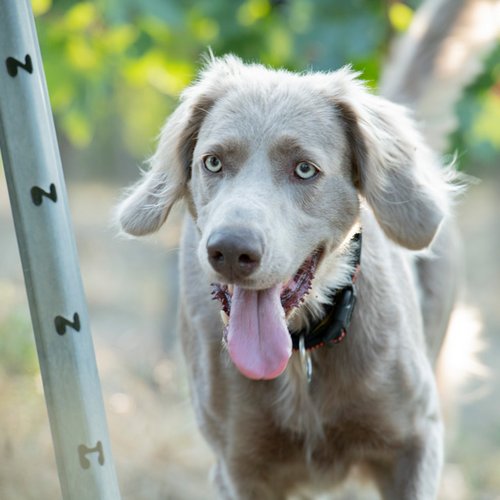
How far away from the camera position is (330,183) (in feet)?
10.3

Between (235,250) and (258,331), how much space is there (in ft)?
0.98

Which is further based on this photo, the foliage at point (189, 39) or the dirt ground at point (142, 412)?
the dirt ground at point (142, 412)

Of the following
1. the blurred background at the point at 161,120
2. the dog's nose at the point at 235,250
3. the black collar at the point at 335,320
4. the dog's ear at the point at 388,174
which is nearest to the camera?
the dog's nose at the point at 235,250

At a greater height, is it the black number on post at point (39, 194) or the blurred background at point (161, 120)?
the blurred background at point (161, 120)

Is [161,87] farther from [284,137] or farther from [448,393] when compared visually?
[284,137]

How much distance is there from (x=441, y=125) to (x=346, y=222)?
1.95m

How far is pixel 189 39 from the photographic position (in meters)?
6.39

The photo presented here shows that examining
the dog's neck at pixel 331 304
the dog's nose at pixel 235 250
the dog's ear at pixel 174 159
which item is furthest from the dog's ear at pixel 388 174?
the dog's nose at pixel 235 250

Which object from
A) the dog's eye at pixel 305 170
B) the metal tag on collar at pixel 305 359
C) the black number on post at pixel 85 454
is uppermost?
the dog's eye at pixel 305 170

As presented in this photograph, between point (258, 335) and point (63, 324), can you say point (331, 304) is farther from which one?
point (63, 324)

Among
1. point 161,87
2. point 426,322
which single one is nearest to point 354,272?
point 426,322

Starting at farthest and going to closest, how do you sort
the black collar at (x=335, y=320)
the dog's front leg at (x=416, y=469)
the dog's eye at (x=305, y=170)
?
the dog's front leg at (x=416, y=469)
the black collar at (x=335, y=320)
the dog's eye at (x=305, y=170)

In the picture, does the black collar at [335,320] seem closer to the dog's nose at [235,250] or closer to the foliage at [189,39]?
the dog's nose at [235,250]

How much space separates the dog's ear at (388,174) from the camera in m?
3.22
